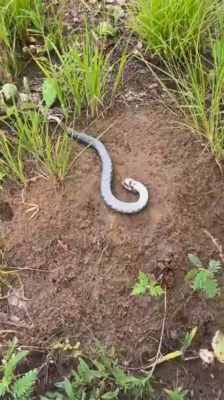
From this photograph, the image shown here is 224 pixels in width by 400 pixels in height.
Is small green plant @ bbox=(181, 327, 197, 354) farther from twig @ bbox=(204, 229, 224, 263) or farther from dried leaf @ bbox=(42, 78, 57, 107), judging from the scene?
dried leaf @ bbox=(42, 78, 57, 107)

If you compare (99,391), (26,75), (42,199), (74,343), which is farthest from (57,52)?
(99,391)

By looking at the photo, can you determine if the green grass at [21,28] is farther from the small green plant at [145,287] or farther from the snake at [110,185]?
the small green plant at [145,287]

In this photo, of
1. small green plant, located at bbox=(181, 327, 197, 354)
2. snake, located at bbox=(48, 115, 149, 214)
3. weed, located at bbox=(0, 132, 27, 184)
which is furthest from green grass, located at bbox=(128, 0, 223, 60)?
small green plant, located at bbox=(181, 327, 197, 354)

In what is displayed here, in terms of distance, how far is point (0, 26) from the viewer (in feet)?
9.11

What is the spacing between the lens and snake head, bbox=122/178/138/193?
2.46 m

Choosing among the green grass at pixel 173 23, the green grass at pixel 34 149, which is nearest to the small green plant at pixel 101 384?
the green grass at pixel 34 149

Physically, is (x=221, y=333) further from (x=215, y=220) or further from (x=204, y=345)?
(x=215, y=220)

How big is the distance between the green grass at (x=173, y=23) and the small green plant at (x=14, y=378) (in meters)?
1.31

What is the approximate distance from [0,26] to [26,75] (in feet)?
0.75

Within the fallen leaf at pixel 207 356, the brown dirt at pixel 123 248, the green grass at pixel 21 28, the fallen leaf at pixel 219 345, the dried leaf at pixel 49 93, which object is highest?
the green grass at pixel 21 28

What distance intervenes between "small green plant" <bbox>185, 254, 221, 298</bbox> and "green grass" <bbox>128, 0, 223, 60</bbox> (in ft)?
2.92

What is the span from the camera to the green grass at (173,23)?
8.77 feet

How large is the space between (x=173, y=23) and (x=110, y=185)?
712 mm

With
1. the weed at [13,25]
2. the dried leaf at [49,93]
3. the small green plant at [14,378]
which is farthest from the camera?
the weed at [13,25]
